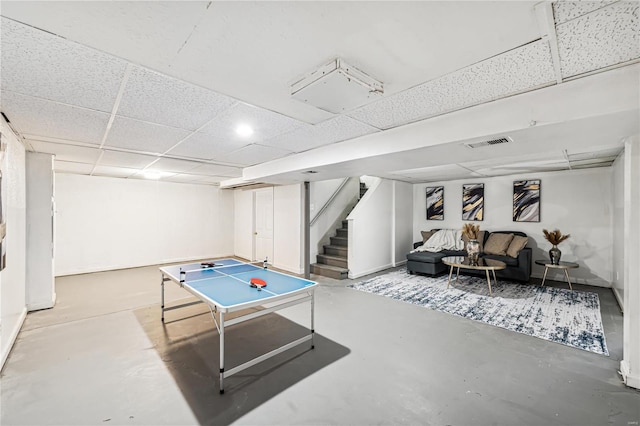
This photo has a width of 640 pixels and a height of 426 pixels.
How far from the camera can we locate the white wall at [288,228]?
20.0 feet

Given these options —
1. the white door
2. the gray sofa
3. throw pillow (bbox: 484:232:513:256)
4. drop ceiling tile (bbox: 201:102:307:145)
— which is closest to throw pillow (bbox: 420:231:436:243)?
the gray sofa

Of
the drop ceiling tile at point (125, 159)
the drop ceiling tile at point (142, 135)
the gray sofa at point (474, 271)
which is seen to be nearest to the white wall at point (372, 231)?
the gray sofa at point (474, 271)

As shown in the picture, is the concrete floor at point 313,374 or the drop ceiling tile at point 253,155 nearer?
the concrete floor at point 313,374

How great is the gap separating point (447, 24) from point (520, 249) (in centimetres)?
555

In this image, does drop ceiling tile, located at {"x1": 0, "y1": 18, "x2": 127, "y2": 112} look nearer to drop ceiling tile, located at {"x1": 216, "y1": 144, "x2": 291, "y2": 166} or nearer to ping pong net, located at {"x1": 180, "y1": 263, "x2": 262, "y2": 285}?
drop ceiling tile, located at {"x1": 216, "y1": 144, "x2": 291, "y2": 166}

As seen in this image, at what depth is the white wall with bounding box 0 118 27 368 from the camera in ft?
8.46

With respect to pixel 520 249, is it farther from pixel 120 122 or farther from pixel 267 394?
pixel 120 122

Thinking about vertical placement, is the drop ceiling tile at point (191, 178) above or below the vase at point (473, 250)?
above

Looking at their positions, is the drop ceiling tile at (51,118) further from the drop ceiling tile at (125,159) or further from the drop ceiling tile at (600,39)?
the drop ceiling tile at (600,39)

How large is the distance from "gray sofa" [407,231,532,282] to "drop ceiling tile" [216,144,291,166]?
12.3ft

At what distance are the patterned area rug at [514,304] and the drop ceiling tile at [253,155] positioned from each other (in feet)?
9.24

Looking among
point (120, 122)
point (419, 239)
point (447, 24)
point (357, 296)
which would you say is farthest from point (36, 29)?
point (419, 239)

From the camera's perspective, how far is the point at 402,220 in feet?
23.8

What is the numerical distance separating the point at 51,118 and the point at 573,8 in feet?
12.6
